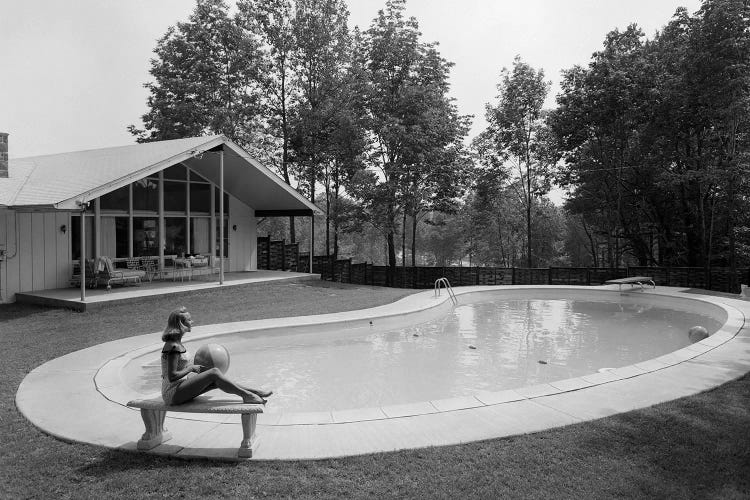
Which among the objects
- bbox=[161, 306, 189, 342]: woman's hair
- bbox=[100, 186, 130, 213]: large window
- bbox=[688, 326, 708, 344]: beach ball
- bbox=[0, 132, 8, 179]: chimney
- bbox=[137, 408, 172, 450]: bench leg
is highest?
bbox=[0, 132, 8, 179]: chimney

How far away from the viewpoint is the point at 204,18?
78.7ft

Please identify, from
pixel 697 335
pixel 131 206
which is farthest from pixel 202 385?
pixel 131 206

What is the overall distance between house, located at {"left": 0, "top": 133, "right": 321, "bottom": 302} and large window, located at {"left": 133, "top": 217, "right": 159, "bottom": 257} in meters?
0.03

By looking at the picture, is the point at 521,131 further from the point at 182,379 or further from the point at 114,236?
the point at 182,379

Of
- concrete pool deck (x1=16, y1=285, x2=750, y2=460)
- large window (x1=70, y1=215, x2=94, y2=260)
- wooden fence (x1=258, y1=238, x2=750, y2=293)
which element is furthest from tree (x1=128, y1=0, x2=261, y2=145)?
concrete pool deck (x1=16, y1=285, x2=750, y2=460)

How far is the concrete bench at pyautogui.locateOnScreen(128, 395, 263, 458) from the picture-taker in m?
4.04

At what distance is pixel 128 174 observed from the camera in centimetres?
1178

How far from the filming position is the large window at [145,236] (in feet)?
49.2

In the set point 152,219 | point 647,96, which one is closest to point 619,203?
point 647,96

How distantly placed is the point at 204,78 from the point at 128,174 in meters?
14.1

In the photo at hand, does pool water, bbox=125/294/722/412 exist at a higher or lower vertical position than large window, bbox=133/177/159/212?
lower

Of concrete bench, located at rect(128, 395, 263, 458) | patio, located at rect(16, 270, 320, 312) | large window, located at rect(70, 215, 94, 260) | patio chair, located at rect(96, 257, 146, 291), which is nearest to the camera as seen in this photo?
concrete bench, located at rect(128, 395, 263, 458)

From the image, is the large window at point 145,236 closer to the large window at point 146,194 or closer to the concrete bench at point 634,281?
the large window at point 146,194

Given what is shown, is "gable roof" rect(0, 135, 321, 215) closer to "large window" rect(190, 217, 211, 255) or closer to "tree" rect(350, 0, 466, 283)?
"large window" rect(190, 217, 211, 255)
